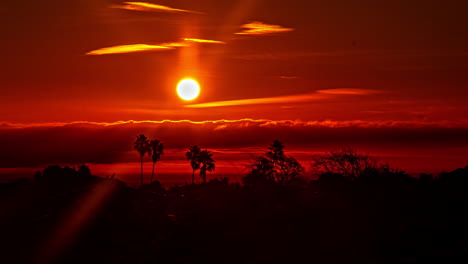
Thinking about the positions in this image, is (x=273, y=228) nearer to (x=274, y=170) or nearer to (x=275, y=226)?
(x=275, y=226)

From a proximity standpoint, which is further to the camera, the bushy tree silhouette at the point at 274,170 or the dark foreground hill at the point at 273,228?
the bushy tree silhouette at the point at 274,170

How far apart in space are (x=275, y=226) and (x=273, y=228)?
0.70m

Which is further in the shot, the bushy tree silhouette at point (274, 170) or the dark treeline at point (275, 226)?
the bushy tree silhouette at point (274, 170)

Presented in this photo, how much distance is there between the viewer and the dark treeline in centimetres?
2734

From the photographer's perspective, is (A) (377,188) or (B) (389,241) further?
(A) (377,188)

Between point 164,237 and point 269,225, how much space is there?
6.44 meters

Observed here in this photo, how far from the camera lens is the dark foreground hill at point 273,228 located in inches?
1072

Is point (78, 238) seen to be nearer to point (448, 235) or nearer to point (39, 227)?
point (39, 227)

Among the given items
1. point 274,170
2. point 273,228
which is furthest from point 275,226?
point 274,170

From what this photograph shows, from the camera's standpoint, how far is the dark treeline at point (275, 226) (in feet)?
89.7

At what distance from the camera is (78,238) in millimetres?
32750

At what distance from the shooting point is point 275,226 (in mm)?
37312

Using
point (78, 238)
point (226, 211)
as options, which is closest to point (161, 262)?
point (78, 238)

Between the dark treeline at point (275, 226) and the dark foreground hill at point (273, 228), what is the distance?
58mm
